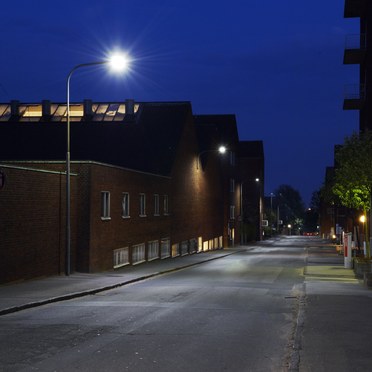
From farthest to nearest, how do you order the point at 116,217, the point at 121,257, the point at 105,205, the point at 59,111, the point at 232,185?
the point at 232,185 → the point at 59,111 → the point at 121,257 → the point at 116,217 → the point at 105,205

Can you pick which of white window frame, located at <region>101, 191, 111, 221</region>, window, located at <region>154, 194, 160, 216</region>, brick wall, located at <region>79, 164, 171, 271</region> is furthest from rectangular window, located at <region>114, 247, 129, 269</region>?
window, located at <region>154, 194, 160, 216</region>

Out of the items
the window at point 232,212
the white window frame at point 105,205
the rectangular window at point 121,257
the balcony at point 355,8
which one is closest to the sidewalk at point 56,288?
the rectangular window at point 121,257

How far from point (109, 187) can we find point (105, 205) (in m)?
0.84

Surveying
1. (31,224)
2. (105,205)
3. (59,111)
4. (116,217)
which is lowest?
(31,224)

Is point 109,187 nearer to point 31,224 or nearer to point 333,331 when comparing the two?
point 31,224

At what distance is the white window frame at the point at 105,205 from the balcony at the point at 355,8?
24895 millimetres

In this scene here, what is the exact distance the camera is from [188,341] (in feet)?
36.8

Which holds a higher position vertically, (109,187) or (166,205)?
(109,187)

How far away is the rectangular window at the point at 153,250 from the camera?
127 feet

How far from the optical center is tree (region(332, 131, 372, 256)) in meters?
28.6

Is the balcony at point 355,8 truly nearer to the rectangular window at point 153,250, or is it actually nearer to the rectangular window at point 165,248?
the rectangular window at point 165,248

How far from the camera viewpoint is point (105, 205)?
29.8 metres

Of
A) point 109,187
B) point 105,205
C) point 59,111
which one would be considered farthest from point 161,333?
point 59,111

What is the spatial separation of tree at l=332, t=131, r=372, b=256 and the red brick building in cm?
1033
